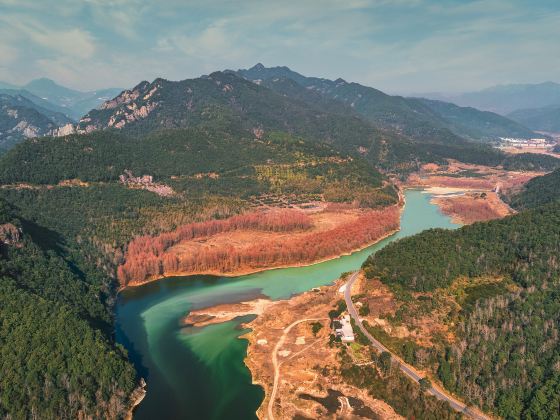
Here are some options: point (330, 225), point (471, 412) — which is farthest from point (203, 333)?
point (330, 225)

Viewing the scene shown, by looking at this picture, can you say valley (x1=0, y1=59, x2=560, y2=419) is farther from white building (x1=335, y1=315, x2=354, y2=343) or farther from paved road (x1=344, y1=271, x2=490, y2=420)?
white building (x1=335, y1=315, x2=354, y2=343)

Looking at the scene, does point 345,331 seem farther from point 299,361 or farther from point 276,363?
point 276,363

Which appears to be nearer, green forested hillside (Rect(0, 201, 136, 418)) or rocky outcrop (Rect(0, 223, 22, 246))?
green forested hillside (Rect(0, 201, 136, 418))

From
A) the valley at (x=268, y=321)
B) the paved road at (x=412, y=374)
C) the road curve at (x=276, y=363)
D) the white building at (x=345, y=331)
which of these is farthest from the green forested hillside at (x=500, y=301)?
the road curve at (x=276, y=363)

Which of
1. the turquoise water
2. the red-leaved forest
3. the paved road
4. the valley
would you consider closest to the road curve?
the valley

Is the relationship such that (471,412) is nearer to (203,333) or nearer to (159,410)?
(159,410)

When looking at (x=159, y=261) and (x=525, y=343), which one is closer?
(x=525, y=343)
